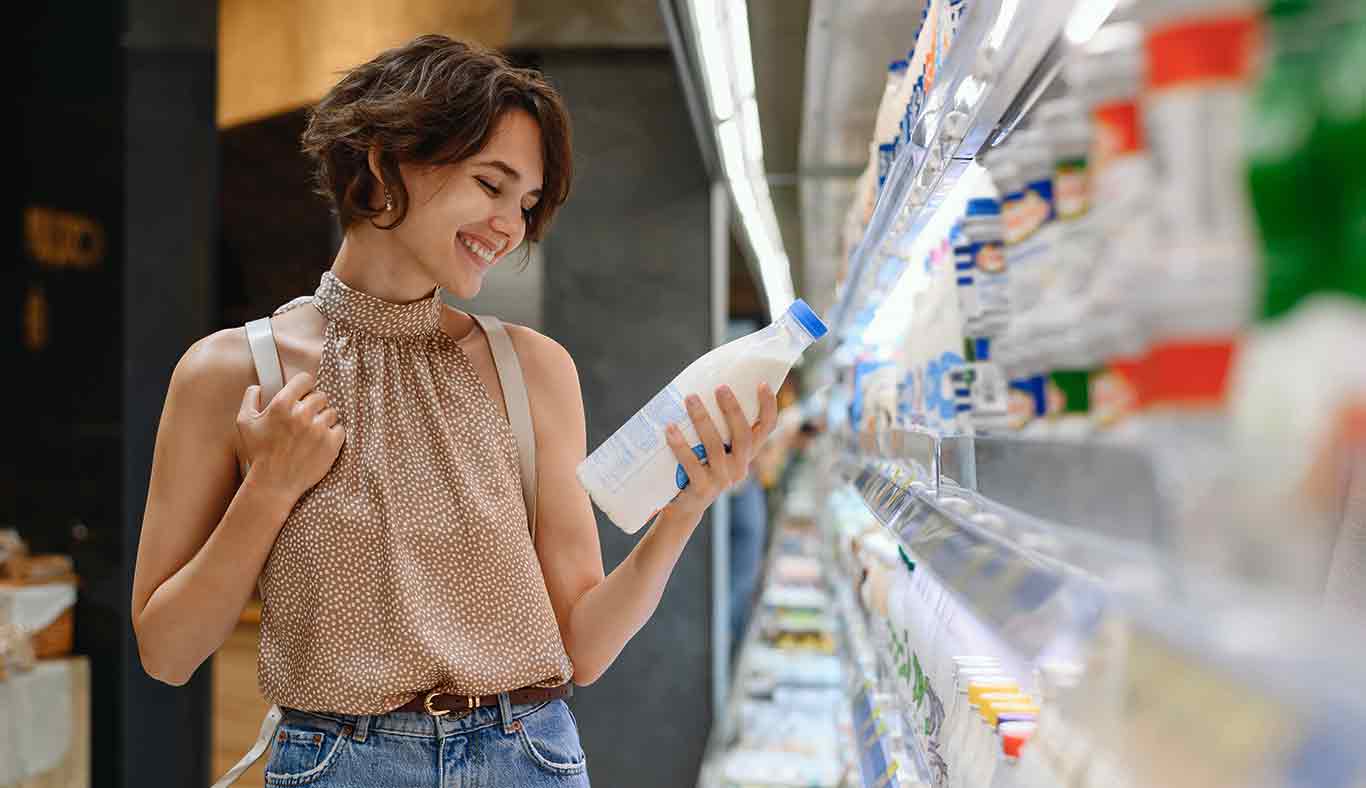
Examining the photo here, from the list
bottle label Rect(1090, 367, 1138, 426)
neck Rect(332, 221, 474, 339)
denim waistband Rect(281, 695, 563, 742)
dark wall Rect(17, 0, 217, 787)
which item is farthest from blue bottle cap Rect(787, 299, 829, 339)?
dark wall Rect(17, 0, 217, 787)

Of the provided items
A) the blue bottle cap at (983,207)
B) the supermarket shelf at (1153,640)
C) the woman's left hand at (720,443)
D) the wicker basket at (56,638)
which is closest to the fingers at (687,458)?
the woman's left hand at (720,443)

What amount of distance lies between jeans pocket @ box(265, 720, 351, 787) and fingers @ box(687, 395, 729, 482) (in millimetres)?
481

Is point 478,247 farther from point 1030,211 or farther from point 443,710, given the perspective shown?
point 1030,211

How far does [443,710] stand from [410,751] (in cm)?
5

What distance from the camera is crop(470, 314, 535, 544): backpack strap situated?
1.34m

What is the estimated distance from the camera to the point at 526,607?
124 centimetres

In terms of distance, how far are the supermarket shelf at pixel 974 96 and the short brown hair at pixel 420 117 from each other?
0.42m

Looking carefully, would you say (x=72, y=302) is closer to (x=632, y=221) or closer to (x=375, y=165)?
(x=632, y=221)

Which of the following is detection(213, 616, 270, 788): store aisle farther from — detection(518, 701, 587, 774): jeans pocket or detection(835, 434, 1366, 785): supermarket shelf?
detection(835, 434, 1366, 785): supermarket shelf

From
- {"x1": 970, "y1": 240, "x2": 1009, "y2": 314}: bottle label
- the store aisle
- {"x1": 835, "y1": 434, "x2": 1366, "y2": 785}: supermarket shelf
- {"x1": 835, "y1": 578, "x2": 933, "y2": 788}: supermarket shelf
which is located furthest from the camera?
the store aisle

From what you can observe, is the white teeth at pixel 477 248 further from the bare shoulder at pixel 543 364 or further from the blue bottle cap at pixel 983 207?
the blue bottle cap at pixel 983 207

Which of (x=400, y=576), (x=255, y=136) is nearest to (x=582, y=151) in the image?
(x=255, y=136)

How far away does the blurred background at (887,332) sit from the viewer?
11.6 inches

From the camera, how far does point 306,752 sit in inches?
45.7
